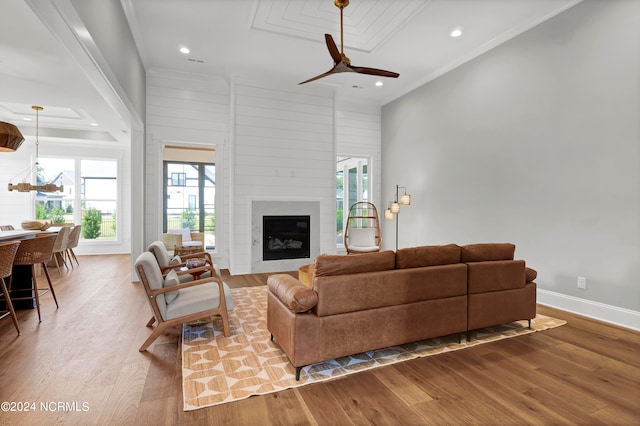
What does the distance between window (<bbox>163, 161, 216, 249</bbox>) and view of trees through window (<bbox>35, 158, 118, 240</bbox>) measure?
8.96 ft

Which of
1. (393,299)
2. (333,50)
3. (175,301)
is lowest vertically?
(175,301)

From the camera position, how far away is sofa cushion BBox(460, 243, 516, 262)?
2.95 meters

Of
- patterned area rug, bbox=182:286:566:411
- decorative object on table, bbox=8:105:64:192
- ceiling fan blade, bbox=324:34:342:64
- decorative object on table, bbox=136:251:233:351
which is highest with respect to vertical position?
ceiling fan blade, bbox=324:34:342:64

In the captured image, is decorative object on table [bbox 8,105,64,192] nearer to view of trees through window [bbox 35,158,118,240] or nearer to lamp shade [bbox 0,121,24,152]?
view of trees through window [bbox 35,158,118,240]

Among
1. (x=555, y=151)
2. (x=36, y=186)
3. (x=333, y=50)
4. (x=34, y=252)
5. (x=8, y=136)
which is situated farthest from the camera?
(x=36, y=186)

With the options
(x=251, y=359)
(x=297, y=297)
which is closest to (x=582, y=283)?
(x=297, y=297)

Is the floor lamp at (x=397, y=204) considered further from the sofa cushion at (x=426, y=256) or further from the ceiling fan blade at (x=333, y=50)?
the ceiling fan blade at (x=333, y=50)

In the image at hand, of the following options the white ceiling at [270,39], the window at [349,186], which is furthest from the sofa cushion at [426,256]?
the window at [349,186]

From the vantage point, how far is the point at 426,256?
8.99ft

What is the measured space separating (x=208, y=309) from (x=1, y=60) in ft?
12.9

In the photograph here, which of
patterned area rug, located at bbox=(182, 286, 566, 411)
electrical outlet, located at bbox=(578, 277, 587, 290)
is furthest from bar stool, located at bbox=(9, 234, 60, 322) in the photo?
electrical outlet, located at bbox=(578, 277, 587, 290)

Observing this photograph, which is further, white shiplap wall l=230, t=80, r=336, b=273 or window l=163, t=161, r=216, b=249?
window l=163, t=161, r=216, b=249

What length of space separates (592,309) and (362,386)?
3.03m

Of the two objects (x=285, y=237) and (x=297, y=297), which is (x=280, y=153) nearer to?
(x=285, y=237)
